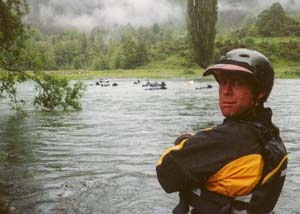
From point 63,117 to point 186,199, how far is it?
27.6m

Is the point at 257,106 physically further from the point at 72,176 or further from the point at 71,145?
the point at 71,145

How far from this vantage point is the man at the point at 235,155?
110 inches

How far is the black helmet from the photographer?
2904 millimetres

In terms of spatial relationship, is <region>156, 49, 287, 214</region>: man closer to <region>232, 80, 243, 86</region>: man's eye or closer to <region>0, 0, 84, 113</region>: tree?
<region>232, 80, 243, 86</region>: man's eye

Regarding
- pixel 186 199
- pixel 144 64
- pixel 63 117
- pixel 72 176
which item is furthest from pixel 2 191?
pixel 144 64

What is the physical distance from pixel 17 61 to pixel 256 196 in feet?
51.7

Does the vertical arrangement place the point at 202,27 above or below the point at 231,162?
above

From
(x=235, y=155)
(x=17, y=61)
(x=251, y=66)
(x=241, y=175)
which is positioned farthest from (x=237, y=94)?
(x=17, y=61)

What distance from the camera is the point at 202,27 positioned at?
91.5 m

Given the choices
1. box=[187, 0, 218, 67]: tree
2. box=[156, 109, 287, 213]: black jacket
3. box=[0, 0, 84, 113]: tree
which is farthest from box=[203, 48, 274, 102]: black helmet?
box=[187, 0, 218, 67]: tree

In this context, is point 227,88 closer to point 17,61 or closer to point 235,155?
point 235,155

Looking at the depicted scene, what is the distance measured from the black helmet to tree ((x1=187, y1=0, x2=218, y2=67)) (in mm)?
88901

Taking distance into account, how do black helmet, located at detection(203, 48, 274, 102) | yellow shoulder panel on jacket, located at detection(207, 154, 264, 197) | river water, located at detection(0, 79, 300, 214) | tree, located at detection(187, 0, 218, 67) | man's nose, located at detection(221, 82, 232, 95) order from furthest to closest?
tree, located at detection(187, 0, 218, 67), river water, located at detection(0, 79, 300, 214), man's nose, located at detection(221, 82, 232, 95), black helmet, located at detection(203, 48, 274, 102), yellow shoulder panel on jacket, located at detection(207, 154, 264, 197)

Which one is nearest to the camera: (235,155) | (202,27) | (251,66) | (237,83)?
(235,155)
